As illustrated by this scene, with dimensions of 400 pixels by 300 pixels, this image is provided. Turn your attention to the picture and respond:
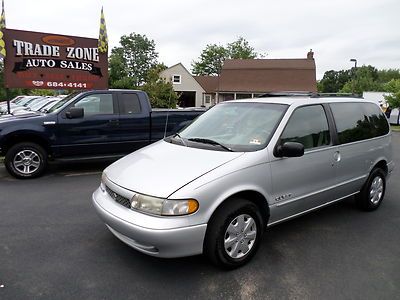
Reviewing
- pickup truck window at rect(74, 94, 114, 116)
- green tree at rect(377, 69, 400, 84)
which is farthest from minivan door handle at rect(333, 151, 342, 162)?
green tree at rect(377, 69, 400, 84)

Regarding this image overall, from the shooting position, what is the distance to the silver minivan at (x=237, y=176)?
2.94m

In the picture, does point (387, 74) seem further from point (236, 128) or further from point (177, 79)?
point (236, 128)

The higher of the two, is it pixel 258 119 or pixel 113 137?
pixel 258 119

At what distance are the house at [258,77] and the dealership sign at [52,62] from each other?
29.2 meters

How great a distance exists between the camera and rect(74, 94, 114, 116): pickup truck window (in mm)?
7113

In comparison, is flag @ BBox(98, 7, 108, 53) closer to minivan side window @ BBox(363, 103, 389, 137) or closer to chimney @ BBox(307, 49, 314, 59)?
minivan side window @ BBox(363, 103, 389, 137)

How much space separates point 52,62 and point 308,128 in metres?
8.42

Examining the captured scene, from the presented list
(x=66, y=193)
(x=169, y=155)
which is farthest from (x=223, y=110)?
(x=66, y=193)

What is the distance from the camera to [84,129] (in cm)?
705

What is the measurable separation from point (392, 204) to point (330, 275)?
293 cm

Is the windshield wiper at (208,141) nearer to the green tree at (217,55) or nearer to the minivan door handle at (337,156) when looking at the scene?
the minivan door handle at (337,156)

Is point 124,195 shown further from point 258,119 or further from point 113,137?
point 113,137

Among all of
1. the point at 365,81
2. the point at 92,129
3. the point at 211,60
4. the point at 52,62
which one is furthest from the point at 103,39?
the point at 365,81

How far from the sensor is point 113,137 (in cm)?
736
